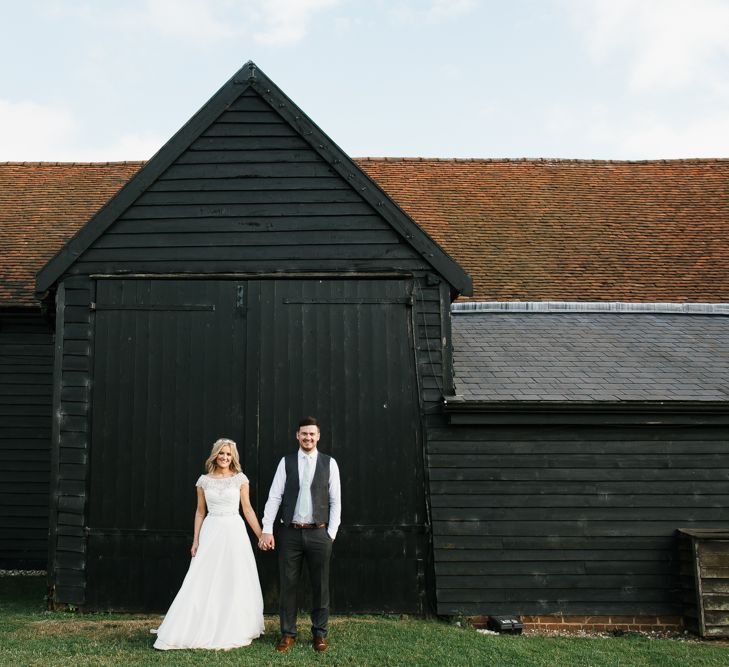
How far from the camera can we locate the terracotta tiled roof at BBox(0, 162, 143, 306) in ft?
40.6

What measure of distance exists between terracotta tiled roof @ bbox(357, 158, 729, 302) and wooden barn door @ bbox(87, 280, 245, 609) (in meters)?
4.61

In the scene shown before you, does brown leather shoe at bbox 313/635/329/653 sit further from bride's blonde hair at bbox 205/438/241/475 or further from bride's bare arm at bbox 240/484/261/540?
bride's blonde hair at bbox 205/438/241/475

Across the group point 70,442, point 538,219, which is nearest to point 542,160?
point 538,219

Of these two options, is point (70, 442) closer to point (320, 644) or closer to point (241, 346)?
point (241, 346)

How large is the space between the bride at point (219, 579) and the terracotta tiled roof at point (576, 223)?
5780 mm

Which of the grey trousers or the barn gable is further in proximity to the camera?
the barn gable

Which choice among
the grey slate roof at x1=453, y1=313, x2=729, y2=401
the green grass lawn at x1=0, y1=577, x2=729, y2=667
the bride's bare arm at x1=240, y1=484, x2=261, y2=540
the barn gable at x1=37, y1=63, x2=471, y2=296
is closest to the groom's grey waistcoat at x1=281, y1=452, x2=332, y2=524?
the bride's bare arm at x1=240, y1=484, x2=261, y2=540

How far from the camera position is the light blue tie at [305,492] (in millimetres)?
6676

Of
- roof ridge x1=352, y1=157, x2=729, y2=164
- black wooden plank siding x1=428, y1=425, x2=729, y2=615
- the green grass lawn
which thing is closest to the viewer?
the green grass lawn

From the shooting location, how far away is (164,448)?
8.46m

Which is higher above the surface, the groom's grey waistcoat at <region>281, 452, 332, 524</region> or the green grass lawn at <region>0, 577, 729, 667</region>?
the groom's grey waistcoat at <region>281, 452, 332, 524</region>

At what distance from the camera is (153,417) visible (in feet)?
28.0

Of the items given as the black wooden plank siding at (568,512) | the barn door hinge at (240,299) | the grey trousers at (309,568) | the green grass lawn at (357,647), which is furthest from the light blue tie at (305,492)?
the barn door hinge at (240,299)

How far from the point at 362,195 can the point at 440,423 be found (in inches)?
109
